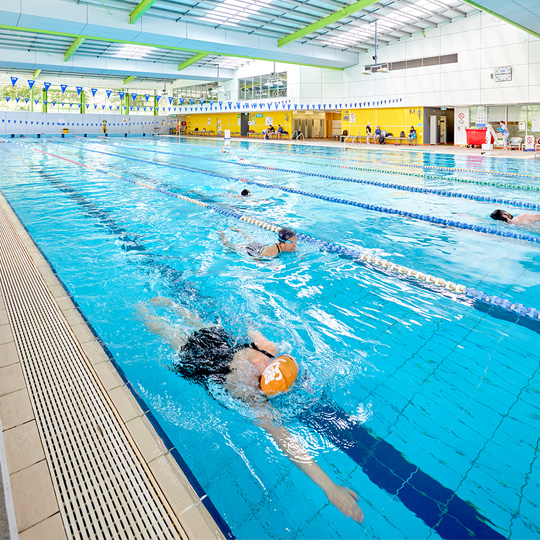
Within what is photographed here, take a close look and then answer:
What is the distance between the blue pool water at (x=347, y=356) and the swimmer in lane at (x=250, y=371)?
47 mm

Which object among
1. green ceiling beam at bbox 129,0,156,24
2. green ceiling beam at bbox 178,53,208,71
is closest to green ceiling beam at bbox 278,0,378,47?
green ceiling beam at bbox 129,0,156,24

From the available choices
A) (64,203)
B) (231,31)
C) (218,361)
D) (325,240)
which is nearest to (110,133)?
(231,31)

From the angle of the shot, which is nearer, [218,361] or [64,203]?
[218,361]

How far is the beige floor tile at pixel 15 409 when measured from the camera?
185 centimetres

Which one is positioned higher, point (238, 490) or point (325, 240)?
point (325, 240)

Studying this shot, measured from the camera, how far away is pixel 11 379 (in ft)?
7.17

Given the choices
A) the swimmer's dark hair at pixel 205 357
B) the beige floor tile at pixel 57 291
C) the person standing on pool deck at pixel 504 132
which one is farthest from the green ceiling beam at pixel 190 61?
the swimmer's dark hair at pixel 205 357

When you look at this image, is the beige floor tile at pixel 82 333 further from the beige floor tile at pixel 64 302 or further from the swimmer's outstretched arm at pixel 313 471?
the swimmer's outstretched arm at pixel 313 471

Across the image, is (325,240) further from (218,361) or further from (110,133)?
(110,133)

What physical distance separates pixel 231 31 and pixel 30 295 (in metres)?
17.1

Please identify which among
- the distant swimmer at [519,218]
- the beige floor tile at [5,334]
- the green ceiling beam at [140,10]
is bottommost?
the beige floor tile at [5,334]

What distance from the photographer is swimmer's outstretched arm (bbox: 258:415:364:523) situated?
1.66 m

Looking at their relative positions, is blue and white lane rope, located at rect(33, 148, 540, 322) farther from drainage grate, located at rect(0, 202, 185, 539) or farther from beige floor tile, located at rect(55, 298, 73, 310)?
drainage grate, located at rect(0, 202, 185, 539)

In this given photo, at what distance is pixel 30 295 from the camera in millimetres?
3303
